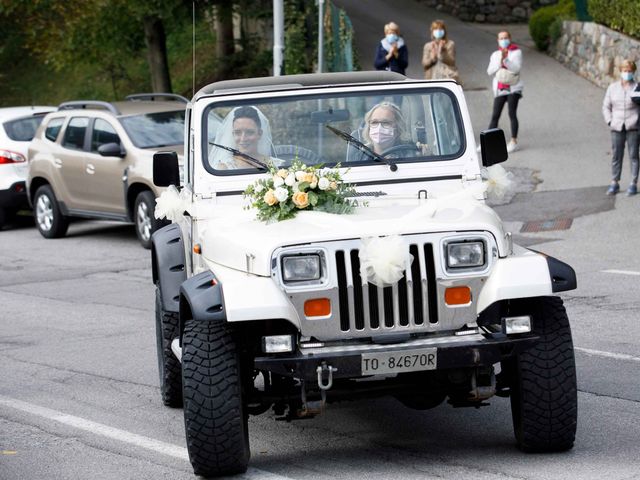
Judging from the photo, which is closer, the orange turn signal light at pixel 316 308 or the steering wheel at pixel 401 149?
the orange turn signal light at pixel 316 308

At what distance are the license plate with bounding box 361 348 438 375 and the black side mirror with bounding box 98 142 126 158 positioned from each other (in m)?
10.5

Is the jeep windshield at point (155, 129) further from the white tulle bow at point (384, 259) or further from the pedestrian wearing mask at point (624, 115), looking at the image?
the white tulle bow at point (384, 259)

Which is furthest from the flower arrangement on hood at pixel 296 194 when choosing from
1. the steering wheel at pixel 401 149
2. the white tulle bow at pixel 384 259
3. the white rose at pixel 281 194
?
the white tulle bow at pixel 384 259

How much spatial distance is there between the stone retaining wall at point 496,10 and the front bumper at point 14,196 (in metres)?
16.2

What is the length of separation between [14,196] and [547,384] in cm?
1497

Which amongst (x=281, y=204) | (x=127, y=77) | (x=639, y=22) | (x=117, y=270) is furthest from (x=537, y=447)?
(x=127, y=77)

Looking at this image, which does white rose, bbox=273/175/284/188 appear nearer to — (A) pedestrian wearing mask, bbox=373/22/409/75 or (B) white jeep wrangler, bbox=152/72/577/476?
(B) white jeep wrangler, bbox=152/72/577/476

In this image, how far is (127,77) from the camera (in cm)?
3478

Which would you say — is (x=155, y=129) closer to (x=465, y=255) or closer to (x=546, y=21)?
(x=465, y=255)

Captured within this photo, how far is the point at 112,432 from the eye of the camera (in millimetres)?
7621

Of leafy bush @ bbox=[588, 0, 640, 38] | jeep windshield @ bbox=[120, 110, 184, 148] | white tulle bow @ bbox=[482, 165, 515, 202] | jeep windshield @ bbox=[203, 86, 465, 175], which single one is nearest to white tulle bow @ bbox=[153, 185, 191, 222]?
jeep windshield @ bbox=[203, 86, 465, 175]

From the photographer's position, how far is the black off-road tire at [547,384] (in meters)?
6.45

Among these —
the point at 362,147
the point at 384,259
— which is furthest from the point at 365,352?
the point at 362,147

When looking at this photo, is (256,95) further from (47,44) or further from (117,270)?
(47,44)
